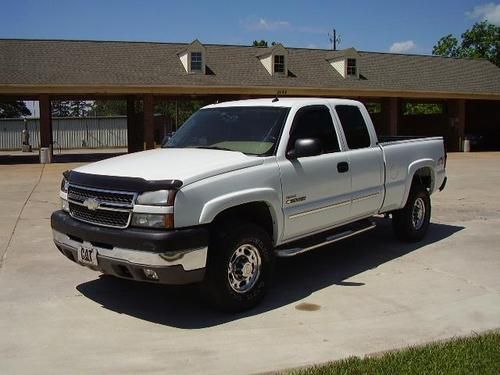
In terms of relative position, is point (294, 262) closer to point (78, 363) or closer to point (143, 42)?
point (78, 363)

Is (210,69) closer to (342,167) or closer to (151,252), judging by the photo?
(342,167)

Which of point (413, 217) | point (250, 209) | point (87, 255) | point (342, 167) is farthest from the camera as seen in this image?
point (413, 217)

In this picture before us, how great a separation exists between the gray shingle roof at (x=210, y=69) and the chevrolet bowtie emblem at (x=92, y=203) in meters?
19.9

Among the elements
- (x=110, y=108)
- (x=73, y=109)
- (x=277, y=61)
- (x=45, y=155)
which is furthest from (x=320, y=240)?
(x=73, y=109)

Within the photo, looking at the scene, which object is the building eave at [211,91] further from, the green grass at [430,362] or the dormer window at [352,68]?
the green grass at [430,362]

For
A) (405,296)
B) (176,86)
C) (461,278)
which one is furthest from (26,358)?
(176,86)

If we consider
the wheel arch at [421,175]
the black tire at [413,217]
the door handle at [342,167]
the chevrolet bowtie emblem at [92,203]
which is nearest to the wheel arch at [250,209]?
the chevrolet bowtie emblem at [92,203]

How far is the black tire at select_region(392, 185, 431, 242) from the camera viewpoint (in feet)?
25.9

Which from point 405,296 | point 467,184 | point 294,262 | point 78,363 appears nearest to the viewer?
point 78,363

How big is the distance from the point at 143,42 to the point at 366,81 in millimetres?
11912

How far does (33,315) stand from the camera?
5.20m

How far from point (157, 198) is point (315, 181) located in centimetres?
194

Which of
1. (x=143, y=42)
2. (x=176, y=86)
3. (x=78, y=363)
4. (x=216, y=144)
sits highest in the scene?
(x=143, y=42)

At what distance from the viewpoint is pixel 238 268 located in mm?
5199
